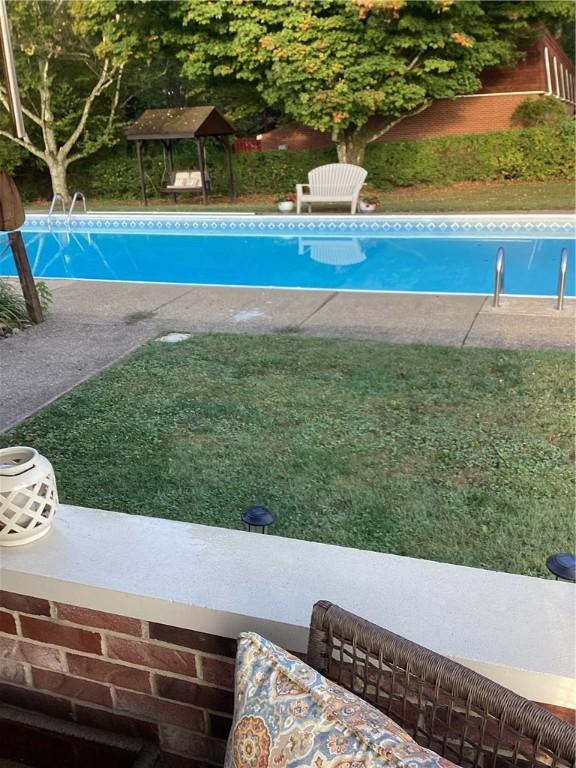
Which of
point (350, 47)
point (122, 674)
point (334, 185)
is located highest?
point (350, 47)

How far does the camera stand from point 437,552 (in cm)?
261

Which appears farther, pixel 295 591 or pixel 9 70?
pixel 9 70

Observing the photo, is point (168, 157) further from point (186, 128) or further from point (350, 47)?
point (350, 47)

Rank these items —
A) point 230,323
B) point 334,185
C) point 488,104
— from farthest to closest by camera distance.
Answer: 1. point 488,104
2. point 334,185
3. point 230,323

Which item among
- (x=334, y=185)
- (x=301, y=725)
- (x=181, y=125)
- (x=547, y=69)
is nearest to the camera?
(x=301, y=725)

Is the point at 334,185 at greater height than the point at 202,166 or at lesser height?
lesser

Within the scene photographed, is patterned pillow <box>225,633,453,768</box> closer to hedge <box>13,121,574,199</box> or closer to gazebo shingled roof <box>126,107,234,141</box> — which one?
gazebo shingled roof <box>126,107,234,141</box>

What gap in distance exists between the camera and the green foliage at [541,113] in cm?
1564

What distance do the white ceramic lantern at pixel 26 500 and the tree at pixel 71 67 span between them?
1320 centimetres

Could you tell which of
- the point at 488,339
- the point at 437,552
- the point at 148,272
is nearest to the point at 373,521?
the point at 437,552

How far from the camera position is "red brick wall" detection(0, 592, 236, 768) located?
1279 mm

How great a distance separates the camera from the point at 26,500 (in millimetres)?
1390

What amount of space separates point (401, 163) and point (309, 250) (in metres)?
6.02

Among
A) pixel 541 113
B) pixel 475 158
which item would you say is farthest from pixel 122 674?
pixel 541 113
